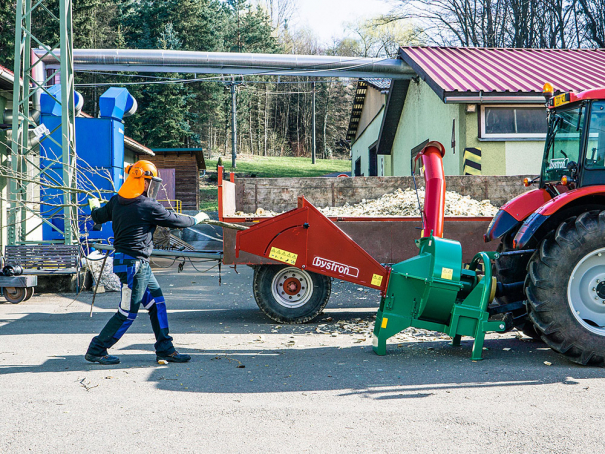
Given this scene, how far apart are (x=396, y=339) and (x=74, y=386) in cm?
352

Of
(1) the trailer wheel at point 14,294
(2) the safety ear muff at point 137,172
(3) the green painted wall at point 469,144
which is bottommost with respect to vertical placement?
(1) the trailer wheel at point 14,294

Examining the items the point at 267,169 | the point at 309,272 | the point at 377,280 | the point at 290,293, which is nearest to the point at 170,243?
the point at 290,293

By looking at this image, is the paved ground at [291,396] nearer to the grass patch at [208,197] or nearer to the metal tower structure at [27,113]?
the metal tower structure at [27,113]

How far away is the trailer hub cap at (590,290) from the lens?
5.46 metres

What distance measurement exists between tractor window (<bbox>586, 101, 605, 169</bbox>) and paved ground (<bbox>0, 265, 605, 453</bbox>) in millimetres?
1988

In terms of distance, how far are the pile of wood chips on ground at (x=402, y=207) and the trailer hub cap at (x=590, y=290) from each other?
8.63 ft

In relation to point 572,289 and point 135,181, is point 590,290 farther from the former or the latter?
point 135,181

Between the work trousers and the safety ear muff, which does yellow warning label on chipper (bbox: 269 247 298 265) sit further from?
the safety ear muff

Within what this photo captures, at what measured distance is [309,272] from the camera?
7.48 metres

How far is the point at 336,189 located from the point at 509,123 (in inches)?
226

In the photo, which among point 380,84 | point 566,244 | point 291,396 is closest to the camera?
point 291,396

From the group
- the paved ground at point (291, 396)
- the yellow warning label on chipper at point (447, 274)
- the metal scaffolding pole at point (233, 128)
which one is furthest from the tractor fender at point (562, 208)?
the metal scaffolding pole at point (233, 128)

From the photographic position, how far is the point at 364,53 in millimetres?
49125

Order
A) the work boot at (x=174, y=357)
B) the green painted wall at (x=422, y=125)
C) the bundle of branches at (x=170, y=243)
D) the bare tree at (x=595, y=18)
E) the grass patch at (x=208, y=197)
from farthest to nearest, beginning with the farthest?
the grass patch at (x=208, y=197)
the bare tree at (x=595, y=18)
the green painted wall at (x=422, y=125)
the bundle of branches at (x=170, y=243)
the work boot at (x=174, y=357)
